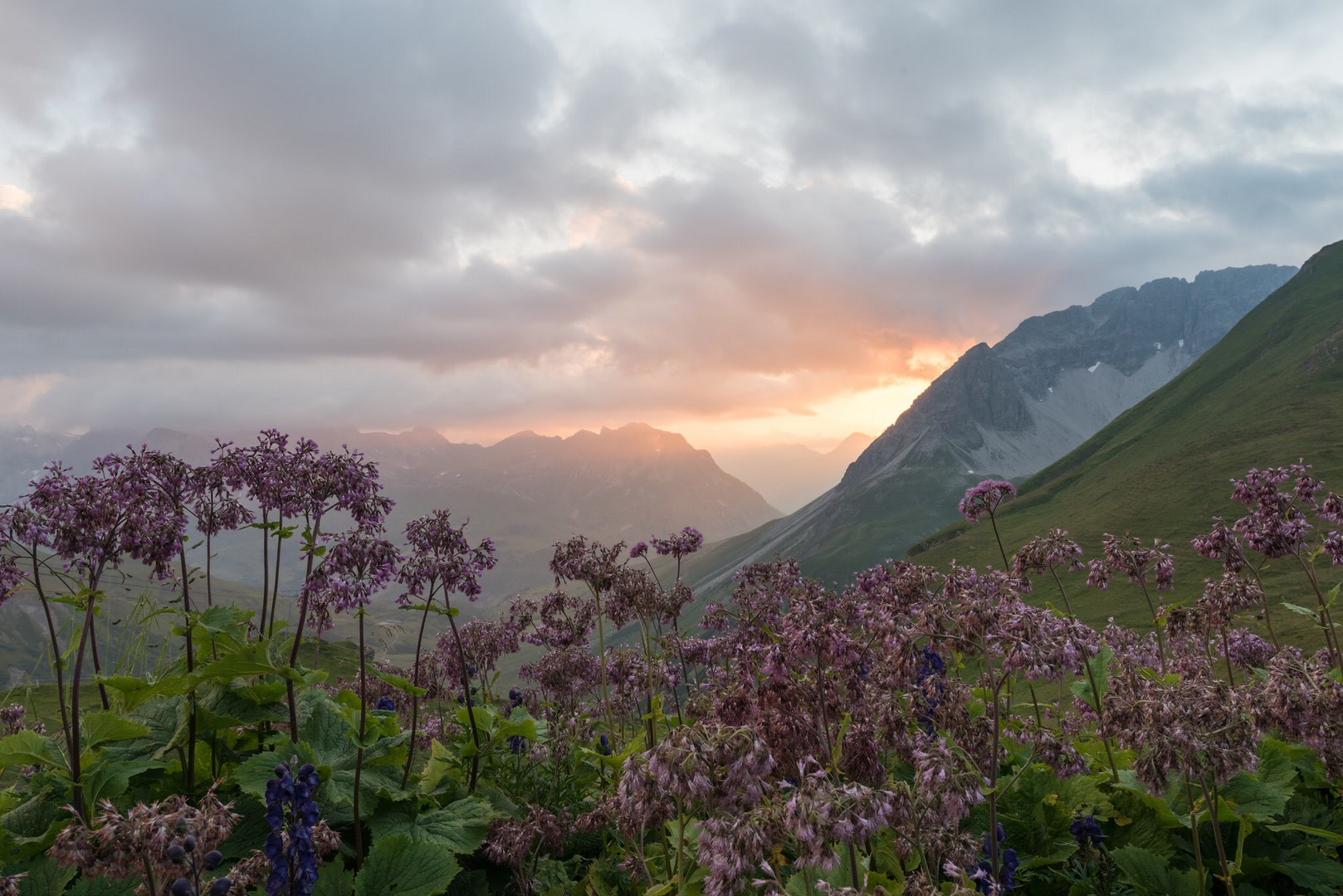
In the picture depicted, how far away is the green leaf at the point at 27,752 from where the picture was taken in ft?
21.1

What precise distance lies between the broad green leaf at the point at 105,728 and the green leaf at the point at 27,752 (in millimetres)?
269

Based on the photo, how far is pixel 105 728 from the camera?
6.80 metres

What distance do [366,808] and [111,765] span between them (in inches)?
96.1

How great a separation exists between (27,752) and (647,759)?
6.06 metres

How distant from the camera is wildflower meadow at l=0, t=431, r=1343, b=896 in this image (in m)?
4.96

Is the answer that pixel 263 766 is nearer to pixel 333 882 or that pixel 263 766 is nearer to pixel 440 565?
pixel 333 882

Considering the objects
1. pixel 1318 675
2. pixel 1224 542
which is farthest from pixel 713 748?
pixel 1224 542

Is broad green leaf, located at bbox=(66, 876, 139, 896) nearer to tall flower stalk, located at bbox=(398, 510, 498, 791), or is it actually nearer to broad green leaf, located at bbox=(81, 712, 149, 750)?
broad green leaf, located at bbox=(81, 712, 149, 750)

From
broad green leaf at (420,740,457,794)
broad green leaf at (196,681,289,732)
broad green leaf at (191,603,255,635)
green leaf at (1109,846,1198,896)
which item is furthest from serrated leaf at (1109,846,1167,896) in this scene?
broad green leaf at (191,603,255,635)

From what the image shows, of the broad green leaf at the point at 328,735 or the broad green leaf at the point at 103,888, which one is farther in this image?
the broad green leaf at the point at 328,735

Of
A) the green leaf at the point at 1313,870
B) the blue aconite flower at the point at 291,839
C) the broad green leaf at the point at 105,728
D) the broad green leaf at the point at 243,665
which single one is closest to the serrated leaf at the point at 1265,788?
the green leaf at the point at 1313,870

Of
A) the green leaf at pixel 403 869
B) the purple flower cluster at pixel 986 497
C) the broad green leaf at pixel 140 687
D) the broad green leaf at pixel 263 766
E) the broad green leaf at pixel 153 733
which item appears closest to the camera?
the green leaf at pixel 403 869

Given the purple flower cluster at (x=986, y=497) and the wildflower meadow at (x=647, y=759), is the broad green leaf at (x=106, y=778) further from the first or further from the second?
the purple flower cluster at (x=986, y=497)

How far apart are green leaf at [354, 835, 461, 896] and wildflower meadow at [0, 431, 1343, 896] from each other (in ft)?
0.08
